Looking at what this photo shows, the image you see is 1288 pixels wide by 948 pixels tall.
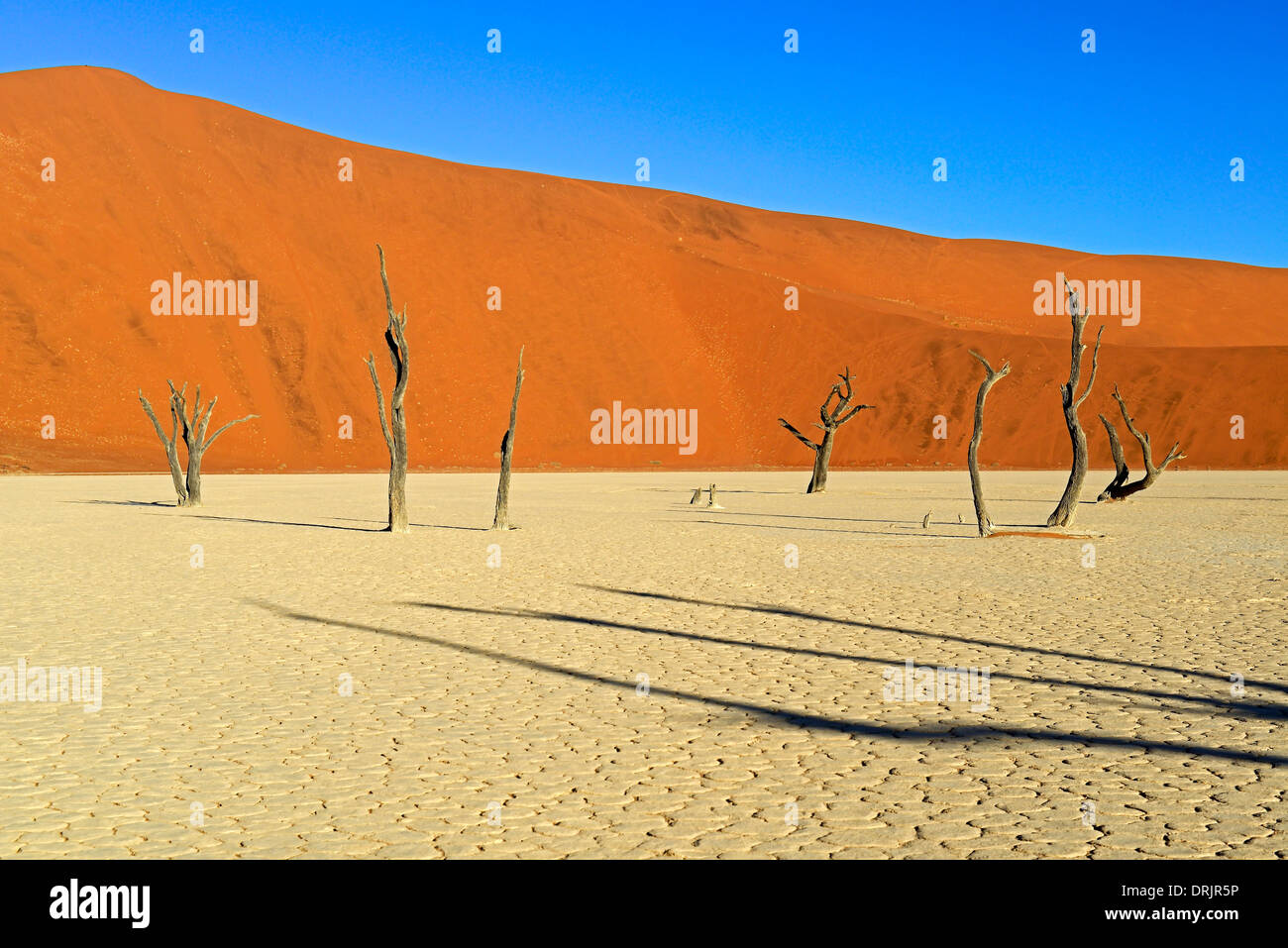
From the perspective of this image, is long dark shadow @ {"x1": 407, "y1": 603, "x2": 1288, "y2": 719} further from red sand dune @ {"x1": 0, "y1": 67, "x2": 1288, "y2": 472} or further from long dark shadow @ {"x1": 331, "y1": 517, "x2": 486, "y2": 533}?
red sand dune @ {"x1": 0, "y1": 67, "x2": 1288, "y2": 472}

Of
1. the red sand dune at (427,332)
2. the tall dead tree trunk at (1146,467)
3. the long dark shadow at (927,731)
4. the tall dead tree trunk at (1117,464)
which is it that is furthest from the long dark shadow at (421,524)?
the red sand dune at (427,332)

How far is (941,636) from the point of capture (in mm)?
10297

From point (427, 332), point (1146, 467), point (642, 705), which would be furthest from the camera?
point (427, 332)

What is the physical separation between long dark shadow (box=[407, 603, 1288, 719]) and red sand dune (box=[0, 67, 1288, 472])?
49237mm

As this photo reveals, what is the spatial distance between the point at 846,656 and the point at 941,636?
1393mm

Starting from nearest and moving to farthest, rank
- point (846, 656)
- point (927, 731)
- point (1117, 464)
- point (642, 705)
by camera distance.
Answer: point (927, 731) < point (642, 705) < point (846, 656) < point (1117, 464)

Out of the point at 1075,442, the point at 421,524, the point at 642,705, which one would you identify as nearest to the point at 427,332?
the point at 421,524

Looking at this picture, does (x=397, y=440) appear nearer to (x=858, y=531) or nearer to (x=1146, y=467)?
(x=858, y=531)

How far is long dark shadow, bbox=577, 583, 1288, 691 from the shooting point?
338 inches

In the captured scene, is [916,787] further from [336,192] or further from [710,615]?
[336,192]

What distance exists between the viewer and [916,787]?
5672 millimetres

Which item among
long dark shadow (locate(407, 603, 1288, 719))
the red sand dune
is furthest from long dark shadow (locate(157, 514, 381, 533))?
the red sand dune
